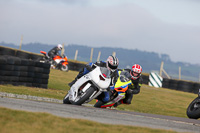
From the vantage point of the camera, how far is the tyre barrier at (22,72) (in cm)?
1365

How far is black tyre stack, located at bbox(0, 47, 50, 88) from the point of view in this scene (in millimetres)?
13648

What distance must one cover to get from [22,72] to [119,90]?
503 centimetres

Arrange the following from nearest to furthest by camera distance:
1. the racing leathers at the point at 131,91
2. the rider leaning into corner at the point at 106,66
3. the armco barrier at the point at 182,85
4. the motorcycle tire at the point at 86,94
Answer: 1. the motorcycle tire at the point at 86,94
2. the rider leaning into corner at the point at 106,66
3. the racing leathers at the point at 131,91
4. the armco barrier at the point at 182,85

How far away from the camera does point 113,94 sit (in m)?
10.6

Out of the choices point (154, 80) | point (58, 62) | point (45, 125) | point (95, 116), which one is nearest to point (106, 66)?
point (95, 116)

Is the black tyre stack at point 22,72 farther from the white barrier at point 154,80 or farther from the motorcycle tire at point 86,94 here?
the white barrier at point 154,80

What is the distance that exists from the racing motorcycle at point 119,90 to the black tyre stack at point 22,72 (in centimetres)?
454

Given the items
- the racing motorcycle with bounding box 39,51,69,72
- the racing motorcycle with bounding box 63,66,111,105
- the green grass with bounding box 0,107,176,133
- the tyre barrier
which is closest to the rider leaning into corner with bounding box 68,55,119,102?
the racing motorcycle with bounding box 63,66,111,105

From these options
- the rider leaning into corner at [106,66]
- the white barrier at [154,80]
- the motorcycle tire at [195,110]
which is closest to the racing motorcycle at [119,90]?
the rider leaning into corner at [106,66]

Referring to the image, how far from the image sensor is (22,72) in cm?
1428

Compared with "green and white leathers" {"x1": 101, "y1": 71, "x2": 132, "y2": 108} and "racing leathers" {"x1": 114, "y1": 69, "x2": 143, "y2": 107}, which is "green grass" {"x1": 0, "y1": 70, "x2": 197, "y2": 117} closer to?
"racing leathers" {"x1": 114, "y1": 69, "x2": 143, "y2": 107}

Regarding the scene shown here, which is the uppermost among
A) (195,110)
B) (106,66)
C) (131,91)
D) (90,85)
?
(106,66)

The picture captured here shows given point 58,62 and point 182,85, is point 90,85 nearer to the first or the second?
point 58,62

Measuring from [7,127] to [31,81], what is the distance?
10.2 meters
